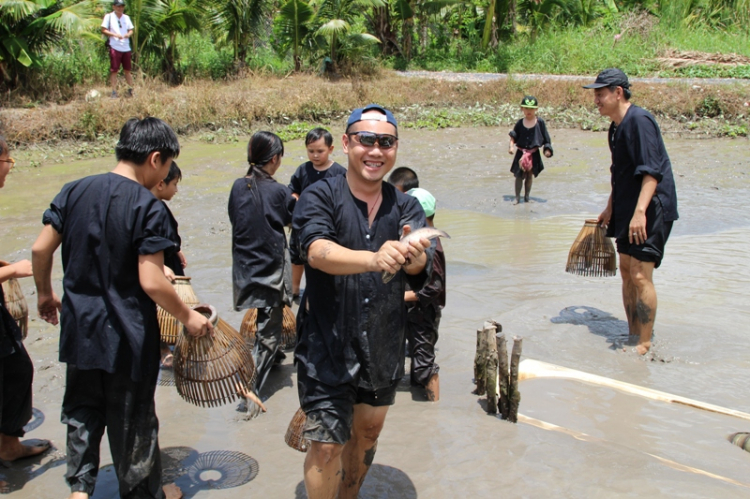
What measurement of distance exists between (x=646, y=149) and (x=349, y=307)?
3.38 m

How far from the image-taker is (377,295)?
3.06m

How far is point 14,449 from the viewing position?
3992 millimetres

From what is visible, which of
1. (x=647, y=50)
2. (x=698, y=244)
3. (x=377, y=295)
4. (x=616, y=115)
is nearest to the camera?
(x=377, y=295)

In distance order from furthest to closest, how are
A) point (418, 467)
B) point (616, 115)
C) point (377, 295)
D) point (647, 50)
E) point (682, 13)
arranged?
point (682, 13) < point (647, 50) < point (616, 115) < point (418, 467) < point (377, 295)

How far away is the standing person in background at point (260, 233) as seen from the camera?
16.0ft

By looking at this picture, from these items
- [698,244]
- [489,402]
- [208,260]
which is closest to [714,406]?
[489,402]

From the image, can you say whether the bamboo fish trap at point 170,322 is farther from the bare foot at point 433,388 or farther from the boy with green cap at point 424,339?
the bare foot at point 433,388

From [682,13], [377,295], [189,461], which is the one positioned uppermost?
[682,13]

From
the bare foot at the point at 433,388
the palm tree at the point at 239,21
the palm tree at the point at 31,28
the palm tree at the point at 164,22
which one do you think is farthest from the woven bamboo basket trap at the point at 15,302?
the palm tree at the point at 239,21

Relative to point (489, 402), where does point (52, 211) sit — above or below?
above

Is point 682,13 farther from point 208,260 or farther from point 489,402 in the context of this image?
point 489,402

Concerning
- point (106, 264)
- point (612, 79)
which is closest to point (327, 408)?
point (106, 264)

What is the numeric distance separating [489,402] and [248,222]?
204 cm

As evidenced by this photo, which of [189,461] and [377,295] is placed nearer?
[377,295]
